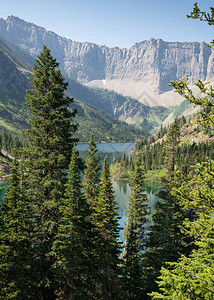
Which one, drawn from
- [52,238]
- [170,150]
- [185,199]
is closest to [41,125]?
[52,238]

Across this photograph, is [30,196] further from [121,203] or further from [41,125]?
[121,203]

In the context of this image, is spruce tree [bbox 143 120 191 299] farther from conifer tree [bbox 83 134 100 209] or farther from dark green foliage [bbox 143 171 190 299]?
conifer tree [bbox 83 134 100 209]

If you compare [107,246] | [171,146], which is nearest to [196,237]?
[107,246]

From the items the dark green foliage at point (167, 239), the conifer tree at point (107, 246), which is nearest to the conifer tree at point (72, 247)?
A: the conifer tree at point (107, 246)

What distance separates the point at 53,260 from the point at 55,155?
9.22 metres

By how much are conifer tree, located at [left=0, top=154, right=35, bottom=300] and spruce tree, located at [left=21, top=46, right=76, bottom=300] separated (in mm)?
936

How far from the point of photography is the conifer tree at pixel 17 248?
15625mm

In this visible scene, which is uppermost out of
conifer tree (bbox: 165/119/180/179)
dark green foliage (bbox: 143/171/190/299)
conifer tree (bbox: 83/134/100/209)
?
conifer tree (bbox: 165/119/180/179)

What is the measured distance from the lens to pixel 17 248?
16781 mm

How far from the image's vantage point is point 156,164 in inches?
6048

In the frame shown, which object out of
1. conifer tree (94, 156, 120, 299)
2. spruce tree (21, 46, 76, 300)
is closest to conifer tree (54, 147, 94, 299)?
spruce tree (21, 46, 76, 300)

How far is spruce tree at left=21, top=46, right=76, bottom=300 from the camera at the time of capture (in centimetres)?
1844

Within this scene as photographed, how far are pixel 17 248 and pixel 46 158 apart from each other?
7.73 metres

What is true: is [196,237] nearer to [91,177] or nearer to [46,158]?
[46,158]
